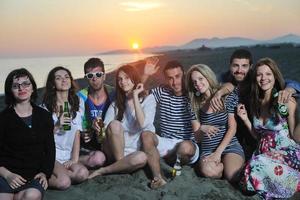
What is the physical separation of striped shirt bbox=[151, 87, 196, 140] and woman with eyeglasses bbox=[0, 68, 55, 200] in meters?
1.36

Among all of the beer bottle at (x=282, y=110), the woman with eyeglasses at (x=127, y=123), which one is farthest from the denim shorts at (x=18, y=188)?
the beer bottle at (x=282, y=110)

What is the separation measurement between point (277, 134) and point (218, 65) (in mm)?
11376

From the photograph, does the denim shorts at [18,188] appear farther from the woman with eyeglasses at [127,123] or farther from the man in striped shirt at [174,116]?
the man in striped shirt at [174,116]

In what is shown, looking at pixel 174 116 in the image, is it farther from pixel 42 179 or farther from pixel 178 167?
pixel 42 179

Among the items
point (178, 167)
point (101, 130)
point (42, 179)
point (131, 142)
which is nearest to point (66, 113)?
point (101, 130)

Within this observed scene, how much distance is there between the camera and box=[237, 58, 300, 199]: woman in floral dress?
364cm

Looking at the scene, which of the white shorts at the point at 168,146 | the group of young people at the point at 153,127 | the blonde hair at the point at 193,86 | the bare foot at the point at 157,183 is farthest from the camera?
the white shorts at the point at 168,146

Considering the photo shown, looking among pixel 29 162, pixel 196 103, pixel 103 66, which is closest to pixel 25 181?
pixel 29 162

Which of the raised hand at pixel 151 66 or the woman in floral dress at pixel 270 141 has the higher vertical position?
the raised hand at pixel 151 66

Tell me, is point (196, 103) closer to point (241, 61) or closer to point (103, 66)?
point (241, 61)

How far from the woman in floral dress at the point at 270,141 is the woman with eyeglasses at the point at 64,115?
1.74m

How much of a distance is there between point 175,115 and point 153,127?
31cm

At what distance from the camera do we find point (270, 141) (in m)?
3.93

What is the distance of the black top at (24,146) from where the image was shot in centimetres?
354
